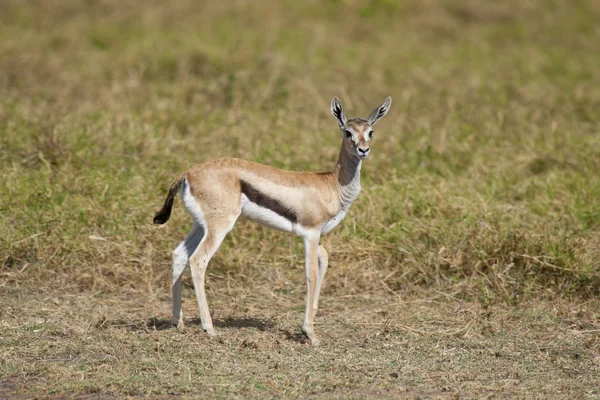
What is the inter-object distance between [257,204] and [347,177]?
2.31 feet

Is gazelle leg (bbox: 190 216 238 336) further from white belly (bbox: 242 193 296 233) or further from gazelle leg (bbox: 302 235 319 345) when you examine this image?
gazelle leg (bbox: 302 235 319 345)

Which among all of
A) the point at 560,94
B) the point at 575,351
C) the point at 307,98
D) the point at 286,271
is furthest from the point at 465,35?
the point at 575,351

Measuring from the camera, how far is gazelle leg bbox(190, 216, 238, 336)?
18.3 ft

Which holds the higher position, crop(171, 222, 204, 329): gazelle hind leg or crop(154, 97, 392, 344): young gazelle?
crop(154, 97, 392, 344): young gazelle

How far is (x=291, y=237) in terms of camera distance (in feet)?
24.2

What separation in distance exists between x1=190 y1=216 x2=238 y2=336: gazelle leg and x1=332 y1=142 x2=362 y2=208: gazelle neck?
82 cm

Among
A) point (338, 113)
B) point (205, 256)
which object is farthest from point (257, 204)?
point (338, 113)

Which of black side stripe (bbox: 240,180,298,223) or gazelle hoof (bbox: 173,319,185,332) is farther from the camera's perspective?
gazelle hoof (bbox: 173,319,185,332)

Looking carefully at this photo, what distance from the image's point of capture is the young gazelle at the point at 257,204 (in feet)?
18.3

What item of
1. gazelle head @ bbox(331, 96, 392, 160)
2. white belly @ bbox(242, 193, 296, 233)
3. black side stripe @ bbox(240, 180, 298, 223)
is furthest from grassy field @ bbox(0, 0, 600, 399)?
gazelle head @ bbox(331, 96, 392, 160)

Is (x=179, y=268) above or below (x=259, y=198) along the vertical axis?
below

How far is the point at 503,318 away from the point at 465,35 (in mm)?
9240

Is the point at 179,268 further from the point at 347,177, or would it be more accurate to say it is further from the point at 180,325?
the point at 347,177

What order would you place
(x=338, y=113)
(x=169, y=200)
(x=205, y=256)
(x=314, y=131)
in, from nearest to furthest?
(x=205, y=256) < (x=169, y=200) < (x=338, y=113) < (x=314, y=131)
